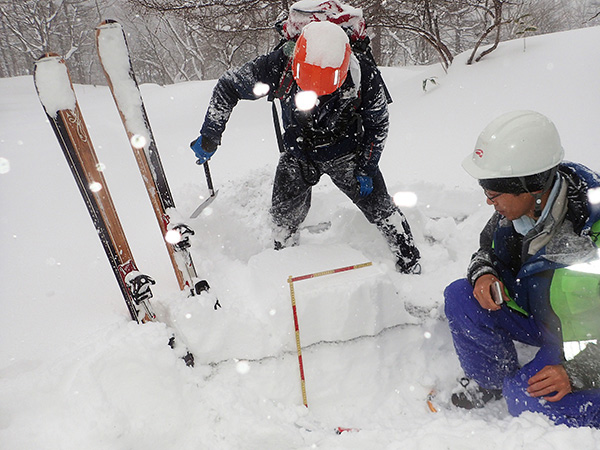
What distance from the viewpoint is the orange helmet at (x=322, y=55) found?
82.5 inches

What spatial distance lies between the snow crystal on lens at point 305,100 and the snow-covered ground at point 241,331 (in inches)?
42.0

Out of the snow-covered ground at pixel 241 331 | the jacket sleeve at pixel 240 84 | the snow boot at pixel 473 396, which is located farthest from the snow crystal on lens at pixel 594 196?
the jacket sleeve at pixel 240 84

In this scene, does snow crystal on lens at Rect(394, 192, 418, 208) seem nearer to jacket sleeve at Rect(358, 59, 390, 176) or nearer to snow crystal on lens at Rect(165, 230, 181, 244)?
jacket sleeve at Rect(358, 59, 390, 176)

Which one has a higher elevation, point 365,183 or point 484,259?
point 365,183

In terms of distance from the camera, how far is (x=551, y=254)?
1.65 m

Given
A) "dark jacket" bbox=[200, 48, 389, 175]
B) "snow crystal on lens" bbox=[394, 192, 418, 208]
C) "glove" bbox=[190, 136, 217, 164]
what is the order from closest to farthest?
"dark jacket" bbox=[200, 48, 389, 175] → "glove" bbox=[190, 136, 217, 164] → "snow crystal on lens" bbox=[394, 192, 418, 208]

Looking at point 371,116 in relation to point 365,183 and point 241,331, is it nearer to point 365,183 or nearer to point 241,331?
point 365,183

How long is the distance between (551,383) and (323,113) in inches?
76.1

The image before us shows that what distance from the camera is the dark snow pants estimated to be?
2.82 metres

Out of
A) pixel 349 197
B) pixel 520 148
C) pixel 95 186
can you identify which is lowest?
pixel 349 197

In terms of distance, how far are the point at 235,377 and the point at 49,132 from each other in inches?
217

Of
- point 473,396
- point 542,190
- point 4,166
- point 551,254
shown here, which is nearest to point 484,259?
point 551,254

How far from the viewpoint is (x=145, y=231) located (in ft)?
11.6

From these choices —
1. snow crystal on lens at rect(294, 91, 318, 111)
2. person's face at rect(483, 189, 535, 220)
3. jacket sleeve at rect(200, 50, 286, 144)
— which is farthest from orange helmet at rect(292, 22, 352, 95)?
person's face at rect(483, 189, 535, 220)
